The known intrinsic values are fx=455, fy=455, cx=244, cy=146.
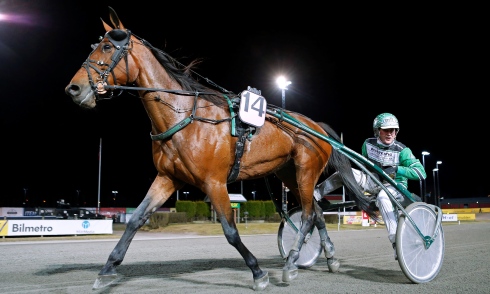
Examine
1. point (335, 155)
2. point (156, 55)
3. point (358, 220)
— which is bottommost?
point (358, 220)

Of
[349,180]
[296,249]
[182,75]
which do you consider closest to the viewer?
[182,75]

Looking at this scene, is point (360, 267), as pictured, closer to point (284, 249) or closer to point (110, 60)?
point (284, 249)

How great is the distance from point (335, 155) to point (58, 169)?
48047 mm

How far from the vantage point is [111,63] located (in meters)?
4.83

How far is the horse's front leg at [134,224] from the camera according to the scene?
4651mm

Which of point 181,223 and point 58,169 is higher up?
point 58,169

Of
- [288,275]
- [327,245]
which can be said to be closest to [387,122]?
[327,245]

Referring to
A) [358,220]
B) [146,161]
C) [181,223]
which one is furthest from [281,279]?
[146,161]

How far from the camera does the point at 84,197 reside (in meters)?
61.6

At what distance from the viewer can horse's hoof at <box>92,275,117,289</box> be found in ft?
15.0

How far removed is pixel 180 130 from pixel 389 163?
9.79 feet

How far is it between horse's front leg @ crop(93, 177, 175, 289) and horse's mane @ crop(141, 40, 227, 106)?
43.2 inches

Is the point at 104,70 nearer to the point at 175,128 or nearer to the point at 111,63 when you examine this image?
the point at 111,63

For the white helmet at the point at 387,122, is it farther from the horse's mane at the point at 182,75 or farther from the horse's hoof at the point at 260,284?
the horse's hoof at the point at 260,284
